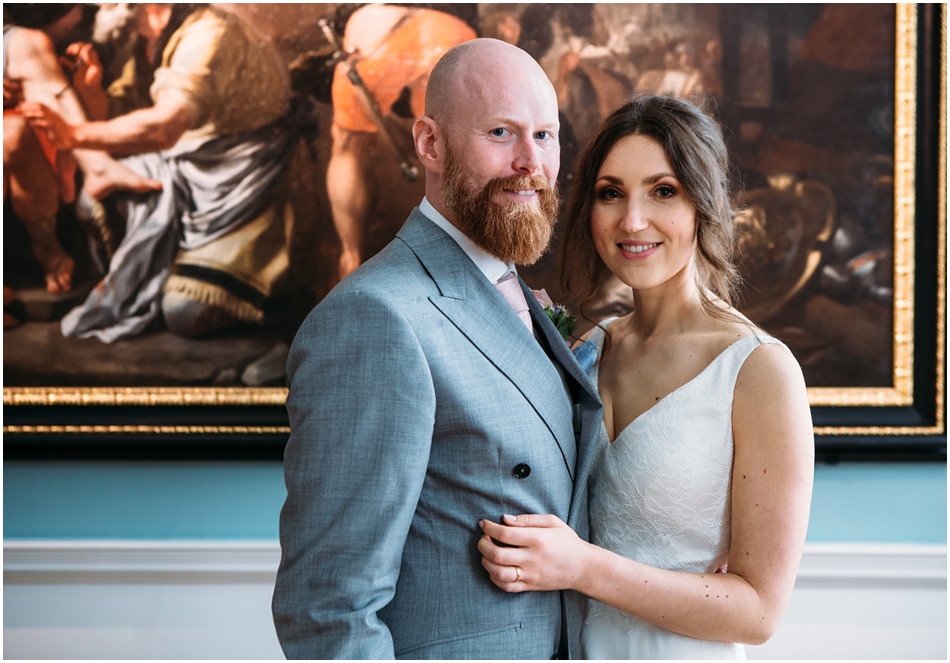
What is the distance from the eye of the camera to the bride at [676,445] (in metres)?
1.70

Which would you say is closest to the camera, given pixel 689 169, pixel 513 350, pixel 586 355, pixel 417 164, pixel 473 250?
pixel 513 350

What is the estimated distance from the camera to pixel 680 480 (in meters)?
1.83

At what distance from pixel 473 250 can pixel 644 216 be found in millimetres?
489

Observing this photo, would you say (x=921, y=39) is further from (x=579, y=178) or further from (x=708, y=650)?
(x=708, y=650)

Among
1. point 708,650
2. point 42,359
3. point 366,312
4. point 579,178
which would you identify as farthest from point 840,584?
point 42,359

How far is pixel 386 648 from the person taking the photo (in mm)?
1430

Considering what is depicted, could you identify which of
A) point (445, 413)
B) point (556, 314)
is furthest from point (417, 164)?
point (445, 413)

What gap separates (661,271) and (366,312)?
34.3 inches

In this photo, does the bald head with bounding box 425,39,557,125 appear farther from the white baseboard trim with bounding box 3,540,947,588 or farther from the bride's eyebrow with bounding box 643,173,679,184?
the white baseboard trim with bounding box 3,540,947,588

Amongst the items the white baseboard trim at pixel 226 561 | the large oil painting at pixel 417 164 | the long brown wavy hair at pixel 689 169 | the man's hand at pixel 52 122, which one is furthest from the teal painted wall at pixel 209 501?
the long brown wavy hair at pixel 689 169

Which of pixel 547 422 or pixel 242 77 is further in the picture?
pixel 242 77

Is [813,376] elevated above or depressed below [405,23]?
below

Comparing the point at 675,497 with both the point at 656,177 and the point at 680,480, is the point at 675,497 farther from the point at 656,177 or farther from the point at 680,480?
the point at 656,177

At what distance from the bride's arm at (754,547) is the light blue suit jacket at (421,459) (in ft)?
0.60
